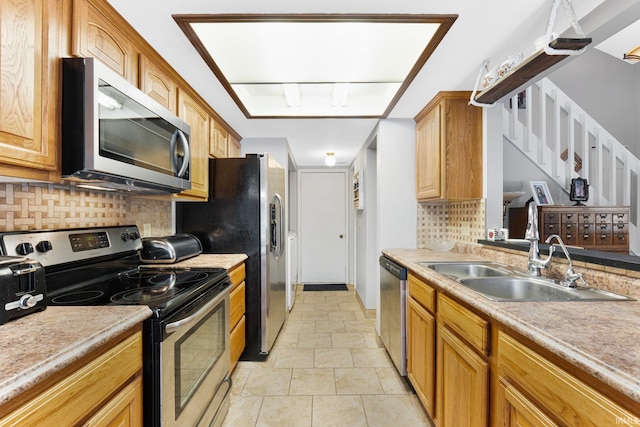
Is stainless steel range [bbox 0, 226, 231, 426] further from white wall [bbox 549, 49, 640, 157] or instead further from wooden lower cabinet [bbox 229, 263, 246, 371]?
white wall [bbox 549, 49, 640, 157]

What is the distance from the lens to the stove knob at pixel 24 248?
46.5 inches

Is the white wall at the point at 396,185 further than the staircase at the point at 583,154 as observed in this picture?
No

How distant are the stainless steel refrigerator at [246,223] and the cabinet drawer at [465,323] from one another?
150 centimetres

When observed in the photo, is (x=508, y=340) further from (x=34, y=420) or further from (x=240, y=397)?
(x=240, y=397)

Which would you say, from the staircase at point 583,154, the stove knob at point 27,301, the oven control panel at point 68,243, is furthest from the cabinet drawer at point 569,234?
the stove knob at point 27,301

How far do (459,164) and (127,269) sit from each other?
2.40 metres

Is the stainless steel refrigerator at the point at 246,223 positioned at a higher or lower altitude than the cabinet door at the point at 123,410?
higher

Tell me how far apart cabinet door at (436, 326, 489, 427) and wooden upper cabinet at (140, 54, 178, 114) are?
2.02 metres

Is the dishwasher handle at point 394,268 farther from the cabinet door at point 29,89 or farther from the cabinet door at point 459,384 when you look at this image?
the cabinet door at point 29,89

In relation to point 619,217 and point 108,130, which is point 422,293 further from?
point 619,217

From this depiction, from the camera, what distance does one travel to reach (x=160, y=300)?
3.95 feet

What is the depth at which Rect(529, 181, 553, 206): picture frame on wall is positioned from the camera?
3406 mm

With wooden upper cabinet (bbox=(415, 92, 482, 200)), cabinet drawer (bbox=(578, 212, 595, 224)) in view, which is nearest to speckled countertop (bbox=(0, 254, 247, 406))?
wooden upper cabinet (bbox=(415, 92, 482, 200))

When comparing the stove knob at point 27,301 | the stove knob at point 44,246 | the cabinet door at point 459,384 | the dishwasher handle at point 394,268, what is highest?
the stove knob at point 44,246
